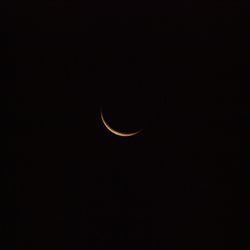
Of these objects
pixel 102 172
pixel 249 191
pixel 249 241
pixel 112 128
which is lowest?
pixel 249 241

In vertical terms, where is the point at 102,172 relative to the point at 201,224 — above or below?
above

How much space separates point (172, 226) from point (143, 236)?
0.84ft

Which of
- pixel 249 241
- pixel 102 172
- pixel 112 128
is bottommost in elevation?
pixel 249 241

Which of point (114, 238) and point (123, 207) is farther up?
point (123, 207)

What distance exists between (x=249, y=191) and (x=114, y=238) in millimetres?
1165

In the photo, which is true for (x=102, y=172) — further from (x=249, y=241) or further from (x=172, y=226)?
(x=249, y=241)

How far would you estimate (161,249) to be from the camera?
11.5 feet

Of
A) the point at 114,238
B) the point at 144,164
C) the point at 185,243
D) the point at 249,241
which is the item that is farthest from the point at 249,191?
the point at 114,238

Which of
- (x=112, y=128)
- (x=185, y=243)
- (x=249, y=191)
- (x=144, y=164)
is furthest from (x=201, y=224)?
(x=112, y=128)

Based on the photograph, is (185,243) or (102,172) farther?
(102,172)

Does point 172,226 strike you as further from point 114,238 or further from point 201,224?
point 114,238

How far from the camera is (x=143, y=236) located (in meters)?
3.59

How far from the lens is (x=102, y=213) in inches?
145

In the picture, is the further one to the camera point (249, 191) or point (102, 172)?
point (102, 172)
